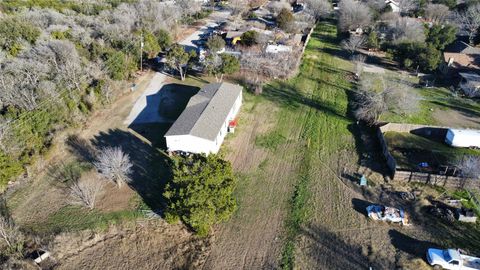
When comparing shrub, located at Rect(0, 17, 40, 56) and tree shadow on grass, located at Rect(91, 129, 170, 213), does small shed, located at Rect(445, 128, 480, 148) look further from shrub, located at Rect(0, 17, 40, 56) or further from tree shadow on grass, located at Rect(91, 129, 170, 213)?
shrub, located at Rect(0, 17, 40, 56)

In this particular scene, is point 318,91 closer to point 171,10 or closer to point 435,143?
point 435,143

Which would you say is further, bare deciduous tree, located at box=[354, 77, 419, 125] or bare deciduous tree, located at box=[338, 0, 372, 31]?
bare deciduous tree, located at box=[338, 0, 372, 31]

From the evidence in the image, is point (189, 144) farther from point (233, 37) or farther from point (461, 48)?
point (461, 48)

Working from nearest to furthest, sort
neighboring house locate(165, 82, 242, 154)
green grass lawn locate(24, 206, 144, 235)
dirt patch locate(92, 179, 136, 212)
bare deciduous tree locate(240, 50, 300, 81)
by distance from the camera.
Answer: green grass lawn locate(24, 206, 144, 235)
dirt patch locate(92, 179, 136, 212)
neighboring house locate(165, 82, 242, 154)
bare deciduous tree locate(240, 50, 300, 81)

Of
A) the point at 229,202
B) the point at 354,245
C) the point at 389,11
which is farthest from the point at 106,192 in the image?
the point at 389,11

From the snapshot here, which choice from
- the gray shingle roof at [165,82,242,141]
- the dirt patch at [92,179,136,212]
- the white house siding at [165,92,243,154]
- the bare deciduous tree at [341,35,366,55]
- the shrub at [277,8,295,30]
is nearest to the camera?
the dirt patch at [92,179,136,212]

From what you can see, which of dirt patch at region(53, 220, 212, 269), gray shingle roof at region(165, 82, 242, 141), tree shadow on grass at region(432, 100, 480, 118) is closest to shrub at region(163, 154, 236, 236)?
dirt patch at region(53, 220, 212, 269)

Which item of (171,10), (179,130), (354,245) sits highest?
(171,10)
